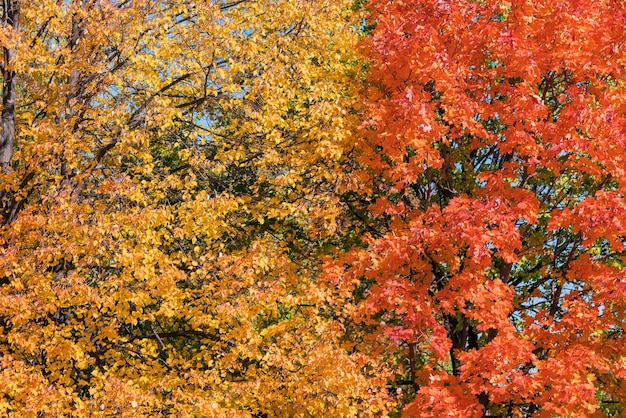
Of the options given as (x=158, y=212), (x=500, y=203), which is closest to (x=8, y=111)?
(x=158, y=212)

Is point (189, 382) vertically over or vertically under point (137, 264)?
under

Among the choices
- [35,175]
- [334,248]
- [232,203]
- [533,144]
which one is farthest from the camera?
[334,248]

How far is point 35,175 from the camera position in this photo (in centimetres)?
1344

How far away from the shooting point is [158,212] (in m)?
11.6

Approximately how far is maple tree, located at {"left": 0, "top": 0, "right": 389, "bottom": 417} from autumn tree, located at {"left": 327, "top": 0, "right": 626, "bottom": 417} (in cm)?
122

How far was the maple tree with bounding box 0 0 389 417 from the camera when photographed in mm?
11273

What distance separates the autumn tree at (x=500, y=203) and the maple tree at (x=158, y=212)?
1217 mm

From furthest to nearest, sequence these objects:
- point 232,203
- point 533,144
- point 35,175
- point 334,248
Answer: point 334,248 < point 35,175 < point 232,203 < point 533,144

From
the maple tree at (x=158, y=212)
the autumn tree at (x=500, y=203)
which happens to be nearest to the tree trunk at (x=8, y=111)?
the maple tree at (x=158, y=212)

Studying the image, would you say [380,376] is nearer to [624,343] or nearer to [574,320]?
[574,320]

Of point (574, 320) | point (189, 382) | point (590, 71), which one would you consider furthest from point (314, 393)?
point (590, 71)

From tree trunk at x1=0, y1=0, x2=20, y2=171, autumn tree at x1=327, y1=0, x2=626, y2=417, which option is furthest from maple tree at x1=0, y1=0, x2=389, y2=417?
autumn tree at x1=327, y1=0, x2=626, y2=417

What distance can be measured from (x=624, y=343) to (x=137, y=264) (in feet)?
27.5

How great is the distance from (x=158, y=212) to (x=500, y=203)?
18.7 feet
